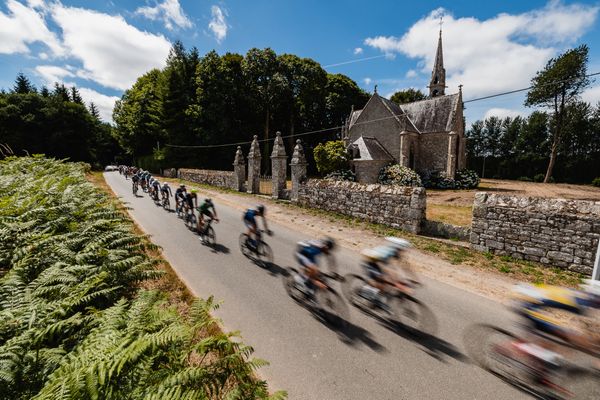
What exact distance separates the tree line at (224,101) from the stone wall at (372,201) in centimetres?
2235

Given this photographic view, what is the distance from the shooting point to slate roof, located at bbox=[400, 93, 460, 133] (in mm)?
31828

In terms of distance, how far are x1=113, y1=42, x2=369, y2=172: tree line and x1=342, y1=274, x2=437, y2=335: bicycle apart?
32.3 m

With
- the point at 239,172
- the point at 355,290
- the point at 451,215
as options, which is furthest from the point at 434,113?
the point at 355,290

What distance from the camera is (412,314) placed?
15.9ft

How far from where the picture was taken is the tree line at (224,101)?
3894 centimetres

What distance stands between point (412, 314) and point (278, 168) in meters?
14.7

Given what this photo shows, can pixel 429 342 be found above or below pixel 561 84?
below

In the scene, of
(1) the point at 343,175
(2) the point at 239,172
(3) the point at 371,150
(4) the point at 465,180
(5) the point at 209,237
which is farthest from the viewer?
(4) the point at 465,180

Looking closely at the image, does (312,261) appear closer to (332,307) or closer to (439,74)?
(332,307)

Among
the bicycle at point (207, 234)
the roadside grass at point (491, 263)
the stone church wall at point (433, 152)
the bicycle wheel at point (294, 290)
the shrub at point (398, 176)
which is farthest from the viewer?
the stone church wall at point (433, 152)

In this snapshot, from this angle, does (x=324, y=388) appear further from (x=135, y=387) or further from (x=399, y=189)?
(x=399, y=189)

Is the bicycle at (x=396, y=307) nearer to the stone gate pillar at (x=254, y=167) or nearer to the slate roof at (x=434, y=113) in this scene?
the stone gate pillar at (x=254, y=167)

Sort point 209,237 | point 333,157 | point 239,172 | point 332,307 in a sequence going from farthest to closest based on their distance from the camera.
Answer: point 333,157 → point 239,172 → point 209,237 → point 332,307

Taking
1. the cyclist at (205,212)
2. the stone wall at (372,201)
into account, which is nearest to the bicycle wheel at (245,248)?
the cyclist at (205,212)
